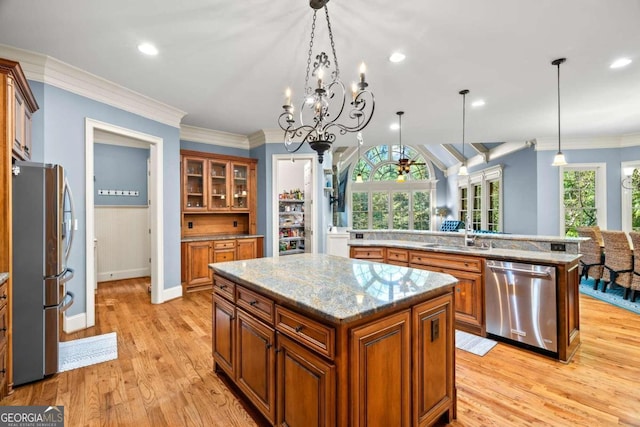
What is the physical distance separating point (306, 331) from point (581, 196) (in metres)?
6.88

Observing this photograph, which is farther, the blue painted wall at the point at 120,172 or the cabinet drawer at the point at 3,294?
the blue painted wall at the point at 120,172

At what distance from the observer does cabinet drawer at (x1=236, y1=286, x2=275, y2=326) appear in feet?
5.32

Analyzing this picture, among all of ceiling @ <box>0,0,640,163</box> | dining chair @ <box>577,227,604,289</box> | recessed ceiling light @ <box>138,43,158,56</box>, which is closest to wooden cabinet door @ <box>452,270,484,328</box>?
ceiling @ <box>0,0,640,163</box>

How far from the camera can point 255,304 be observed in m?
1.74

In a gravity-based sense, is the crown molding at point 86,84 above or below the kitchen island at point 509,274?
above

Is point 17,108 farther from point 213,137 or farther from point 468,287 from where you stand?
point 468,287

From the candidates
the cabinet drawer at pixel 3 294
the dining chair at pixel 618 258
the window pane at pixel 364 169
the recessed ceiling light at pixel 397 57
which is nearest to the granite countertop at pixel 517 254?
the recessed ceiling light at pixel 397 57

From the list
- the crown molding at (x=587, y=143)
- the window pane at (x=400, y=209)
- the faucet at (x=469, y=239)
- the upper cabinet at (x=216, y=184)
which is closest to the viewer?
the faucet at (x=469, y=239)

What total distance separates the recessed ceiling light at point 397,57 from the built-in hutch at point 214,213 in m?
3.24

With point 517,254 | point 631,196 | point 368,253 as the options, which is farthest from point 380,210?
point 517,254

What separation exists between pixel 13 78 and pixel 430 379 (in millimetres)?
3298

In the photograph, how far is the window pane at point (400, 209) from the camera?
410 inches

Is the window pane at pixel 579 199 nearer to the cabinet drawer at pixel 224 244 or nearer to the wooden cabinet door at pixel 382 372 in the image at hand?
the wooden cabinet door at pixel 382 372

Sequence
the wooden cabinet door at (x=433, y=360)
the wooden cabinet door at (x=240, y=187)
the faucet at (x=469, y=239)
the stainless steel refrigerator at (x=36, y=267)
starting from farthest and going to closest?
the wooden cabinet door at (x=240, y=187)
the faucet at (x=469, y=239)
the stainless steel refrigerator at (x=36, y=267)
the wooden cabinet door at (x=433, y=360)
